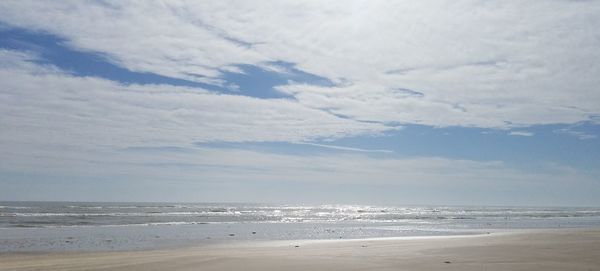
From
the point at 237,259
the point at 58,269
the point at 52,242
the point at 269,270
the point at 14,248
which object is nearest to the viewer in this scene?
the point at 269,270

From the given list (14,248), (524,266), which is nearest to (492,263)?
(524,266)

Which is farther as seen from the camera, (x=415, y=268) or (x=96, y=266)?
(x=96, y=266)

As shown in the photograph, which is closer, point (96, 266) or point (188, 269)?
point (188, 269)

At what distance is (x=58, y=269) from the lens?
10469mm

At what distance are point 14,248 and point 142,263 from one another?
962 cm

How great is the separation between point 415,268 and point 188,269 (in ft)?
15.1

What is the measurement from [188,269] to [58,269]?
294 cm

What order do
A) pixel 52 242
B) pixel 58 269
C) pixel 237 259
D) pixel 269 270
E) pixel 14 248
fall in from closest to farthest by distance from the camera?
pixel 269 270 → pixel 58 269 → pixel 237 259 → pixel 14 248 → pixel 52 242

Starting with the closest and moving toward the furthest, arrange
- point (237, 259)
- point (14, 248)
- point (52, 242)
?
point (237, 259), point (14, 248), point (52, 242)

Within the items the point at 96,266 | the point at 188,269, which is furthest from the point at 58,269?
the point at 188,269

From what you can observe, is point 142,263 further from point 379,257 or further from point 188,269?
point 379,257

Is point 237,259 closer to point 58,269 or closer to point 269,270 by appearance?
point 269,270

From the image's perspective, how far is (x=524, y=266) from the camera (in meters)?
10.2

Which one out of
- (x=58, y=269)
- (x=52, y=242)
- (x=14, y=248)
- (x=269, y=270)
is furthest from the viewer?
(x=52, y=242)
